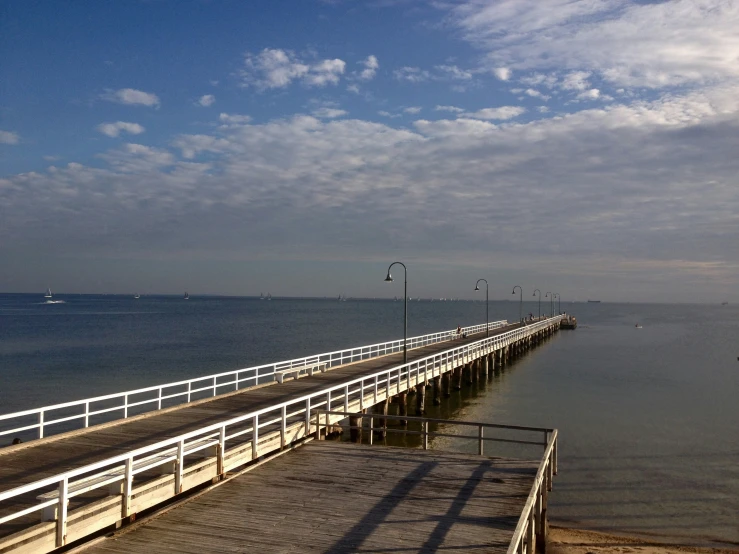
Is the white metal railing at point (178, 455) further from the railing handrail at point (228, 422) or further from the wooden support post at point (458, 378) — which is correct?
the wooden support post at point (458, 378)

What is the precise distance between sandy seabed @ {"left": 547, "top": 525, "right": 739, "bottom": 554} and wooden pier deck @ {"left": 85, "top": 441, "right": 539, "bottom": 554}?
99.6 inches

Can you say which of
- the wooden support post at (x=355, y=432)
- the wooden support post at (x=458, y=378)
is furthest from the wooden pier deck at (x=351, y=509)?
the wooden support post at (x=458, y=378)

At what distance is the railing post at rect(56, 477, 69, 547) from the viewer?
7.47 m

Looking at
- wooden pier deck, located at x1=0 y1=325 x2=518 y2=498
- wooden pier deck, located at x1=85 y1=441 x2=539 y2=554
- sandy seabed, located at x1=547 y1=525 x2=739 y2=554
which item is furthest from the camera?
sandy seabed, located at x1=547 y1=525 x2=739 y2=554

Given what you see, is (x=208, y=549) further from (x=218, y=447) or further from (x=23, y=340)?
(x=23, y=340)

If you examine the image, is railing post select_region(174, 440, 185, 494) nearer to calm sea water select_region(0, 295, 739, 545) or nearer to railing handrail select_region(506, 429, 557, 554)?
railing handrail select_region(506, 429, 557, 554)

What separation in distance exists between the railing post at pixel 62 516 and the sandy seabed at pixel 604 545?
9.34 metres

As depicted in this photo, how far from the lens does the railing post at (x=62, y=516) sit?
7.47 metres

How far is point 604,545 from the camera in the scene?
43.9ft

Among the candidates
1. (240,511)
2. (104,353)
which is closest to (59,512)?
(240,511)

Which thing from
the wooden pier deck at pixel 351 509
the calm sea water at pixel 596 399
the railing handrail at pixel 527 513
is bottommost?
the calm sea water at pixel 596 399

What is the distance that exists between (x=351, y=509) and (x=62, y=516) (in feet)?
13.2

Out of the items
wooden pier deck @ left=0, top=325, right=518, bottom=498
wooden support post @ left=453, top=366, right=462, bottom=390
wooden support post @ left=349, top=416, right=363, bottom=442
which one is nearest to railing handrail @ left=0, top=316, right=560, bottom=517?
wooden pier deck @ left=0, top=325, right=518, bottom=498

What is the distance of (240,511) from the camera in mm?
9367
